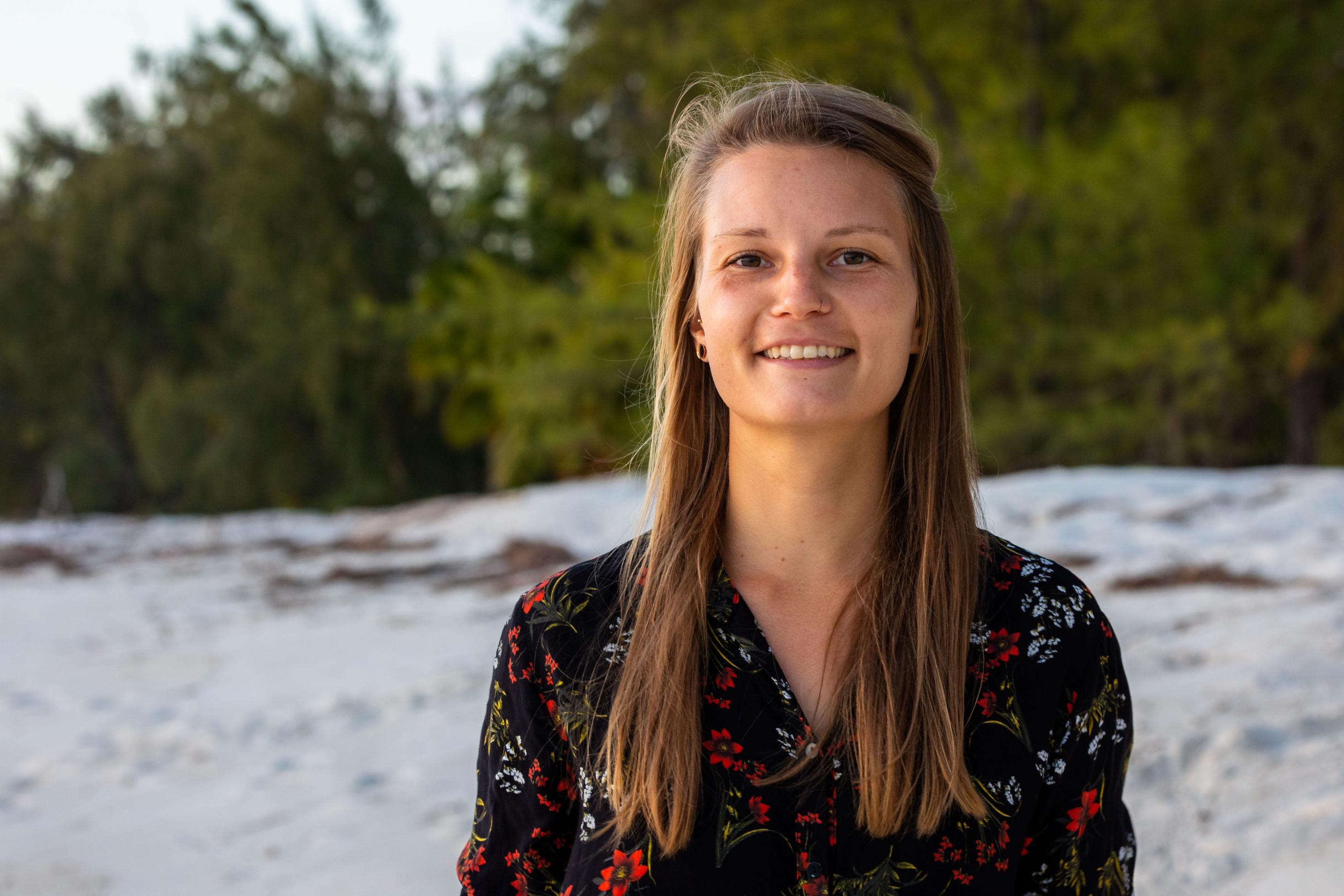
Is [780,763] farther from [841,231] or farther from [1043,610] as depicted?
[841,231]

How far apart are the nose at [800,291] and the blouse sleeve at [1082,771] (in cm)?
37

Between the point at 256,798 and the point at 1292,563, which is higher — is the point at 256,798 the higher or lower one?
the lower one

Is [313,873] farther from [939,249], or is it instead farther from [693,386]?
[939,249]

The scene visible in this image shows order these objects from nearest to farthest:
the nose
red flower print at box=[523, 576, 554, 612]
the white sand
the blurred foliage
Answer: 1. the nose
2. red flower print at box=[523, 576, 554, 612]
3. the white sand
4. the blurred foliage

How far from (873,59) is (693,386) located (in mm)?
8852

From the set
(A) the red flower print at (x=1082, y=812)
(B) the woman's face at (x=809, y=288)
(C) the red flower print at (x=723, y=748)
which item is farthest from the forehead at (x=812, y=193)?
(A) the red flower print at (x=1082, y=812)

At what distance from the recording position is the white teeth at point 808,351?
3.27 feet

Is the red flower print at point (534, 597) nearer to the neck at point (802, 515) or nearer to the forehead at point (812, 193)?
the neck at point (802, 515)

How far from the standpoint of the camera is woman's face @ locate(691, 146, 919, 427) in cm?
100

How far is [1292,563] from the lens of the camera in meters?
3.99

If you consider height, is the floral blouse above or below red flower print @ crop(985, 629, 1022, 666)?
below

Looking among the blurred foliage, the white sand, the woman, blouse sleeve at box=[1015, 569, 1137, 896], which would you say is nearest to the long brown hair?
the woman

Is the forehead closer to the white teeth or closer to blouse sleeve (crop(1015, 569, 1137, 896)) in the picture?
the white teeth

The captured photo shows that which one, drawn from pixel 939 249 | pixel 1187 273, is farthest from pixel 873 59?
pixel 939 249
